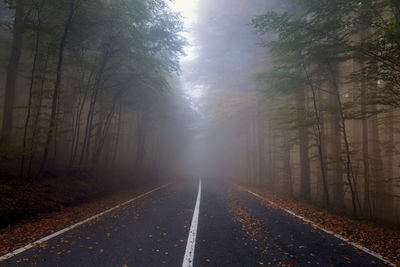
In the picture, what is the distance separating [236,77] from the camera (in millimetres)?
19906

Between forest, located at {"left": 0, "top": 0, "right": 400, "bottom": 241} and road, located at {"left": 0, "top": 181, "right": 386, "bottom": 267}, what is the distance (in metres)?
2.86

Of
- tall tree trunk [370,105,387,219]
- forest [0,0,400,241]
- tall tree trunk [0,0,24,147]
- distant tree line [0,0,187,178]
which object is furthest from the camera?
tall tree trunk [370,105,387,219]

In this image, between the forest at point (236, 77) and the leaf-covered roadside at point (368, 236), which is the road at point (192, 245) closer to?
the leaf-covered roadside at point (368, 236)

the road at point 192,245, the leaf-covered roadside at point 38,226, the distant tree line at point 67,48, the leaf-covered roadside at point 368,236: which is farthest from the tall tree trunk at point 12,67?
the leaf-covered roadside at point 368,236

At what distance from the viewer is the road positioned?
150 inches

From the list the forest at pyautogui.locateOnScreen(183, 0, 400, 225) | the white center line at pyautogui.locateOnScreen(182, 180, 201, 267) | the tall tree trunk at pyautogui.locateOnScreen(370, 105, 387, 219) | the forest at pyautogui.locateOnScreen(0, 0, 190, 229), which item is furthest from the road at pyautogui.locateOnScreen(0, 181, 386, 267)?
the tall tree trunk at pyautogui.locateOnScreen(370, 105, 387, 219)

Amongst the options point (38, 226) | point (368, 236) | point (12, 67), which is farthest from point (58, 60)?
point (368, 236)

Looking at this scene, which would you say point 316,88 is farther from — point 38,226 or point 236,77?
point 38,226

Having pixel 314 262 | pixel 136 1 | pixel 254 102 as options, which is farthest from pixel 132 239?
pixel 254 102

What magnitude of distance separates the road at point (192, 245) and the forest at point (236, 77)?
9.38 ft

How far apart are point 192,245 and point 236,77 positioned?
57.1 ft

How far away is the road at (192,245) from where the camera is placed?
3.82 m

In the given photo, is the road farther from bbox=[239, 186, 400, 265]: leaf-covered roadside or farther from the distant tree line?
the distant tree line

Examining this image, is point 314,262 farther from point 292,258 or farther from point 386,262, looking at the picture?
point 386,262
